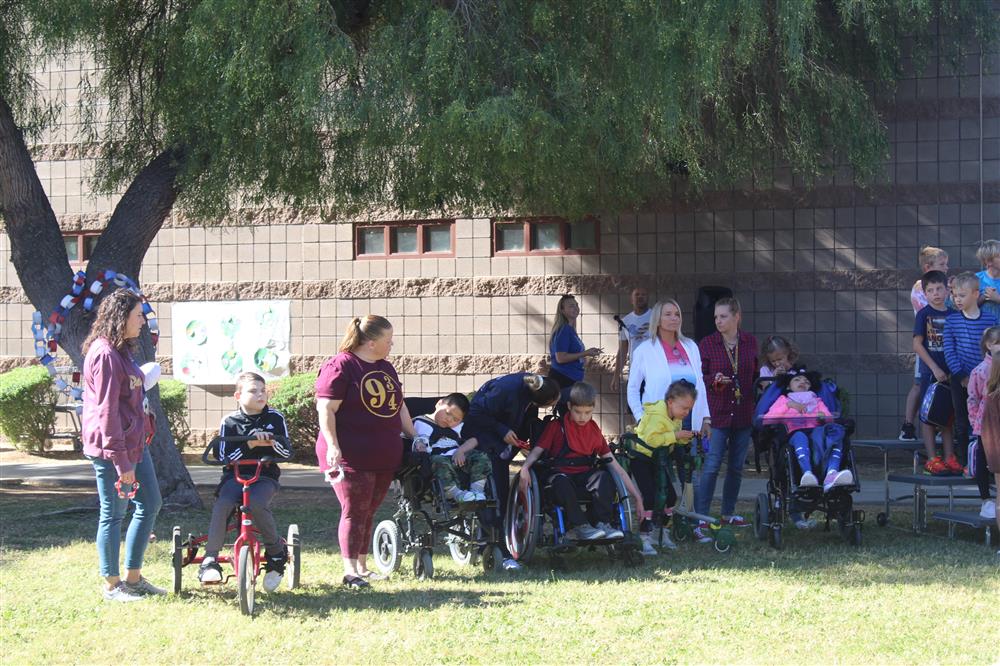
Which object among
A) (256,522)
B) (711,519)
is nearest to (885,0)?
(711,519)

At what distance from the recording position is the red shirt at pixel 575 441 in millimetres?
8977

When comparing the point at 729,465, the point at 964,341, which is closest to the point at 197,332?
the point at 729,465

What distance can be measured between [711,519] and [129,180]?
6.92 metres

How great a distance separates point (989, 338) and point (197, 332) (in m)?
11.9

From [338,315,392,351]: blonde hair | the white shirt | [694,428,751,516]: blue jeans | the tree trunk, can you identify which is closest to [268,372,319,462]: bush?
the tree trunk

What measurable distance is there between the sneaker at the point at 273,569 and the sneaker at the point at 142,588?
2.18 ft

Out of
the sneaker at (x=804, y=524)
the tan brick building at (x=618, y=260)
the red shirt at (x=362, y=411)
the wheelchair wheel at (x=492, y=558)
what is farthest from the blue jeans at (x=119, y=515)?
the tan brick building at (x=618, y=260)

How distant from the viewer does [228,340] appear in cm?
1803

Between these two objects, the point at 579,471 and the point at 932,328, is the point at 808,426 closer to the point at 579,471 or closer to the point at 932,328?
the point at 932,328

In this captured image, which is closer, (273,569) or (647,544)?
(273,569)

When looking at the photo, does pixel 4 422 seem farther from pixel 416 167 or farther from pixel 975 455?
pixel 975 455

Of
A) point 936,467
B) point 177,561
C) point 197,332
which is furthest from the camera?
point 197,332

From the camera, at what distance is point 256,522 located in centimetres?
781

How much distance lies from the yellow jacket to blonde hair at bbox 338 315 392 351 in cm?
231
